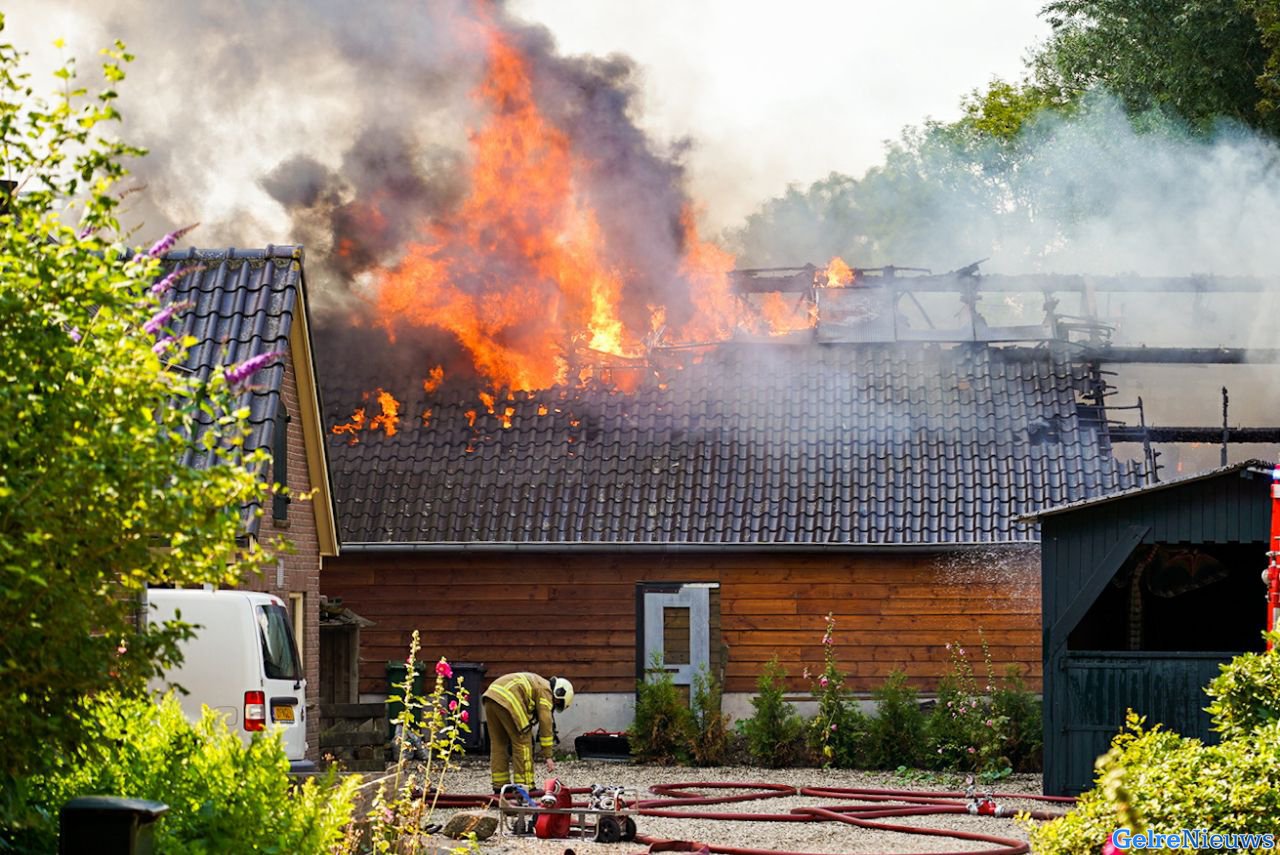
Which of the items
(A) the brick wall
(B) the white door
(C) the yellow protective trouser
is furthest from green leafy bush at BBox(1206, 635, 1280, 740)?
(B) the white door

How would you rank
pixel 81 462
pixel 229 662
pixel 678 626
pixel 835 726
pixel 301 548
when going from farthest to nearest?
pixel 678 626 → pixel 835 726 → pixel 301 548 → pixel 229 662 → pixel 81 462

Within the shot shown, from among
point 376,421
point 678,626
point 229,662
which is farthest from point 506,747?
point 376,421

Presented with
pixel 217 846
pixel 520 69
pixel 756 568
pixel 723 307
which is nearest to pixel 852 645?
pixel 756 568

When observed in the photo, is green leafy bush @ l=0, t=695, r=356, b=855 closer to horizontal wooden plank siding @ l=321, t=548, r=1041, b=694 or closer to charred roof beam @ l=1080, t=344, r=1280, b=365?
horizontal wooden plank siding @ l=321, t=548, r=1041, b=694

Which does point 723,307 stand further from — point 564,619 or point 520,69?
point 564,619

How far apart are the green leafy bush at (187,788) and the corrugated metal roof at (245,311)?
386 inches

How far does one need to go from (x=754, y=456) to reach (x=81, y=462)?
21325mm

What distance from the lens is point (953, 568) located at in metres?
25.5

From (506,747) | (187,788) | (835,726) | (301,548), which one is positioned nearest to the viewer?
(187,788)

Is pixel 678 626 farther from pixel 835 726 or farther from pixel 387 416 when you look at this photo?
pixel 387 416

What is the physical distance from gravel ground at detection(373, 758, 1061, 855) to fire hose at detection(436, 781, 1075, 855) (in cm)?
7

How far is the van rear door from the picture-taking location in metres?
16.3

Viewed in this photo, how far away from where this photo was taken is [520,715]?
1689 cm

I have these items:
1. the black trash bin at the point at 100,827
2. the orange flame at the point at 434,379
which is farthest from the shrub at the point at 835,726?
the black trash bin at the point at 100,827
